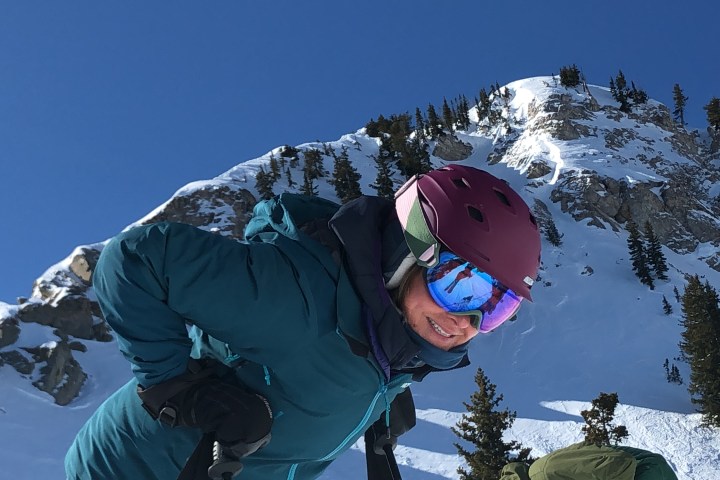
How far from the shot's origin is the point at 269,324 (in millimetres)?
1774

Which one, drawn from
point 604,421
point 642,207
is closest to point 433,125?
point 642,207

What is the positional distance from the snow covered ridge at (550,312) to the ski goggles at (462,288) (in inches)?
585

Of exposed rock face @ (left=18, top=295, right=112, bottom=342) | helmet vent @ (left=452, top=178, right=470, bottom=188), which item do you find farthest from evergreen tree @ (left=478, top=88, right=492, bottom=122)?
helmet vent @ (left=452, top=178, right=470, bottom=188)

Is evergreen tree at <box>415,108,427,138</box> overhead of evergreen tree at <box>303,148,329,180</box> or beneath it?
beneath

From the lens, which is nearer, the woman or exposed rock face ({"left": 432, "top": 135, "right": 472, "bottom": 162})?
the woman

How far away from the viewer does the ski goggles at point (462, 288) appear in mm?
1953

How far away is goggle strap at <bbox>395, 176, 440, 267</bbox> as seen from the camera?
6.24 feet

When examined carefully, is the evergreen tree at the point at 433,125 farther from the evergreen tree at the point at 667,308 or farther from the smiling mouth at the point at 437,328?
the smiling mouth at the point at 437,328

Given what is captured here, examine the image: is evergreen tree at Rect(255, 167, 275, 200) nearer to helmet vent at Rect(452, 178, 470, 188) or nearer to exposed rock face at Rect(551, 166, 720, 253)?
exposed rock face at Rect(551, 166, 720, 253)

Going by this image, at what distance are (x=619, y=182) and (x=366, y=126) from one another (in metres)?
32.7

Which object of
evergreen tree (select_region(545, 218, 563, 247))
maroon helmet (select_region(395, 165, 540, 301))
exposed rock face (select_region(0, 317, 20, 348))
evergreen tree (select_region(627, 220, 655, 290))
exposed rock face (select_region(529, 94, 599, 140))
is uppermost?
maroon helmet (select_region(395, 165, 540, 301))

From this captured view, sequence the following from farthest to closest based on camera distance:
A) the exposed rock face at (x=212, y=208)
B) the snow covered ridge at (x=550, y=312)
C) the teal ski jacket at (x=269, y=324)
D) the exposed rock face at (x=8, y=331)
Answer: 1. the exposed rock face at (x=212, y=208)
2. the exposed rock face at (x=8, y=331)
3. the snow covered ridge at (x=550, y=312)
4. the teal ski jacket at (x=269, y=324)

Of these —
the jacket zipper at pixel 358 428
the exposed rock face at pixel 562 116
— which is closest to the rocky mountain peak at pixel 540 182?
the exposed rock face at pixel 562 116

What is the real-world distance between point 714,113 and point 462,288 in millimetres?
91931
